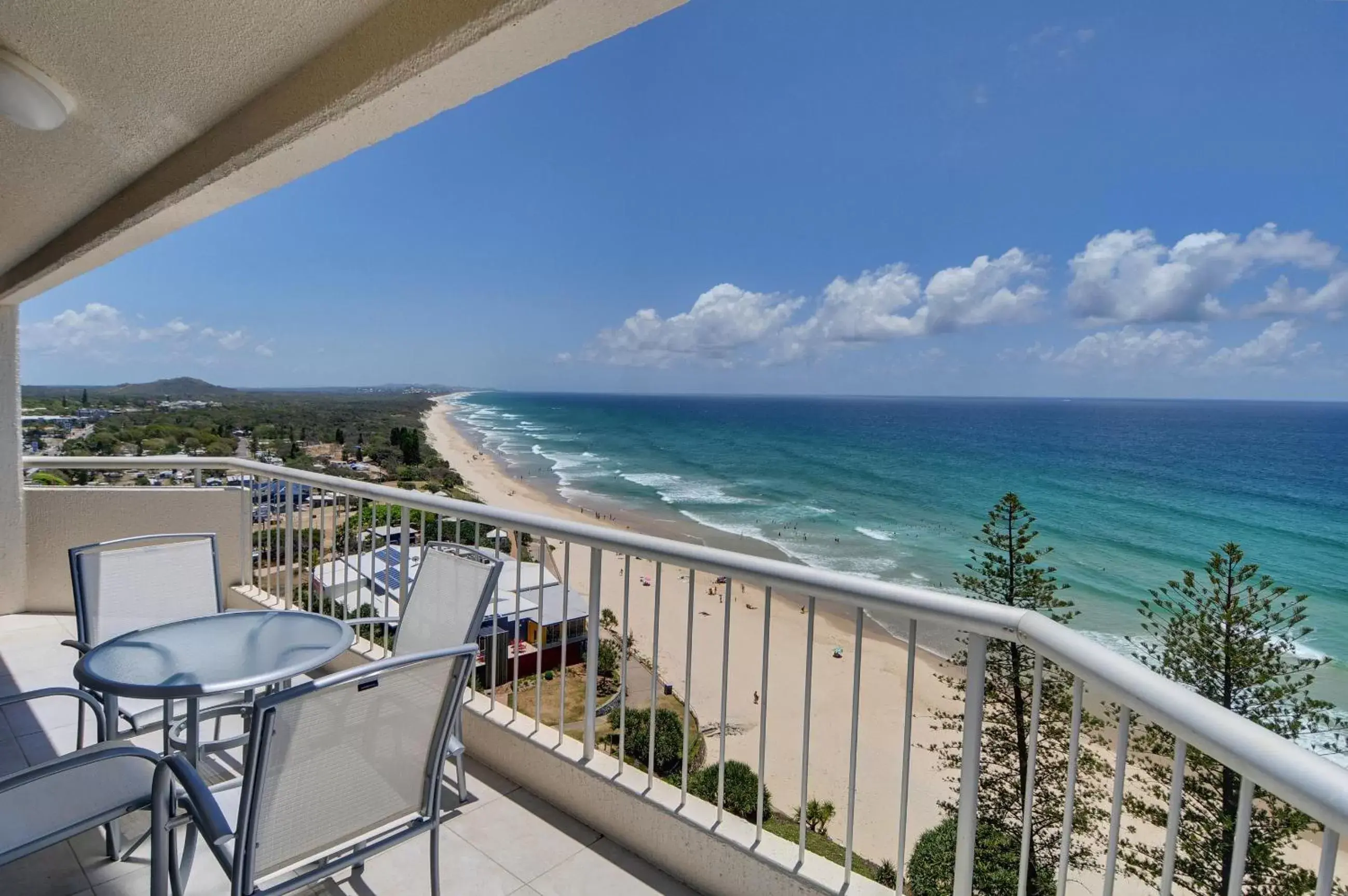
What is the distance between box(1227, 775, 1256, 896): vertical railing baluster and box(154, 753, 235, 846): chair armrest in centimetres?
170

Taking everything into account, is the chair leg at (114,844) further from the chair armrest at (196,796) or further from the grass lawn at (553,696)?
the grass lawn at (553,696)

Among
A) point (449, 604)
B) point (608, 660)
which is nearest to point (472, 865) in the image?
point (449, 604)

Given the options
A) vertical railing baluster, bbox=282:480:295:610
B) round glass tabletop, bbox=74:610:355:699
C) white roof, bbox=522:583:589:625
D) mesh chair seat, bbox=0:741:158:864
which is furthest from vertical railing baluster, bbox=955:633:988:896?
white roof, bbox=522:583:589:625

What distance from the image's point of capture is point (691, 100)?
36969 mm

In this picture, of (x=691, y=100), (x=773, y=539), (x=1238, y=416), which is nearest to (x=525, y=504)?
(x=773, y=539)

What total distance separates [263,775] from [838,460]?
1898 inches

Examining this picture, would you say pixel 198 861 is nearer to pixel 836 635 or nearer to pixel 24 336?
pixel 24 336

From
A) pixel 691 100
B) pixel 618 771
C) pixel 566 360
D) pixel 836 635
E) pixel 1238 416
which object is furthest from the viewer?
pixel 1238 416

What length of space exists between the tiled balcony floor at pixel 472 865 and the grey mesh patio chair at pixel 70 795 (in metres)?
0.50

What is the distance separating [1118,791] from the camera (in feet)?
3.77

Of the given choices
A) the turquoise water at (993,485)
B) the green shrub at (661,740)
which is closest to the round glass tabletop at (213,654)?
the green shrub at (661,740)

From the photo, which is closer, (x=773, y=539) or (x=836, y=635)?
(x=836, y=635)

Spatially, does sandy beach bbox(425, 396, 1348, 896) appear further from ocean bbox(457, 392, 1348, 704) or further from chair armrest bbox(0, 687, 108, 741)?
ocean bbox(457, 392, 1348, 704)

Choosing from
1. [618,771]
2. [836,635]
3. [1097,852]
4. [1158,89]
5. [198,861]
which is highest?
[1158,89]
